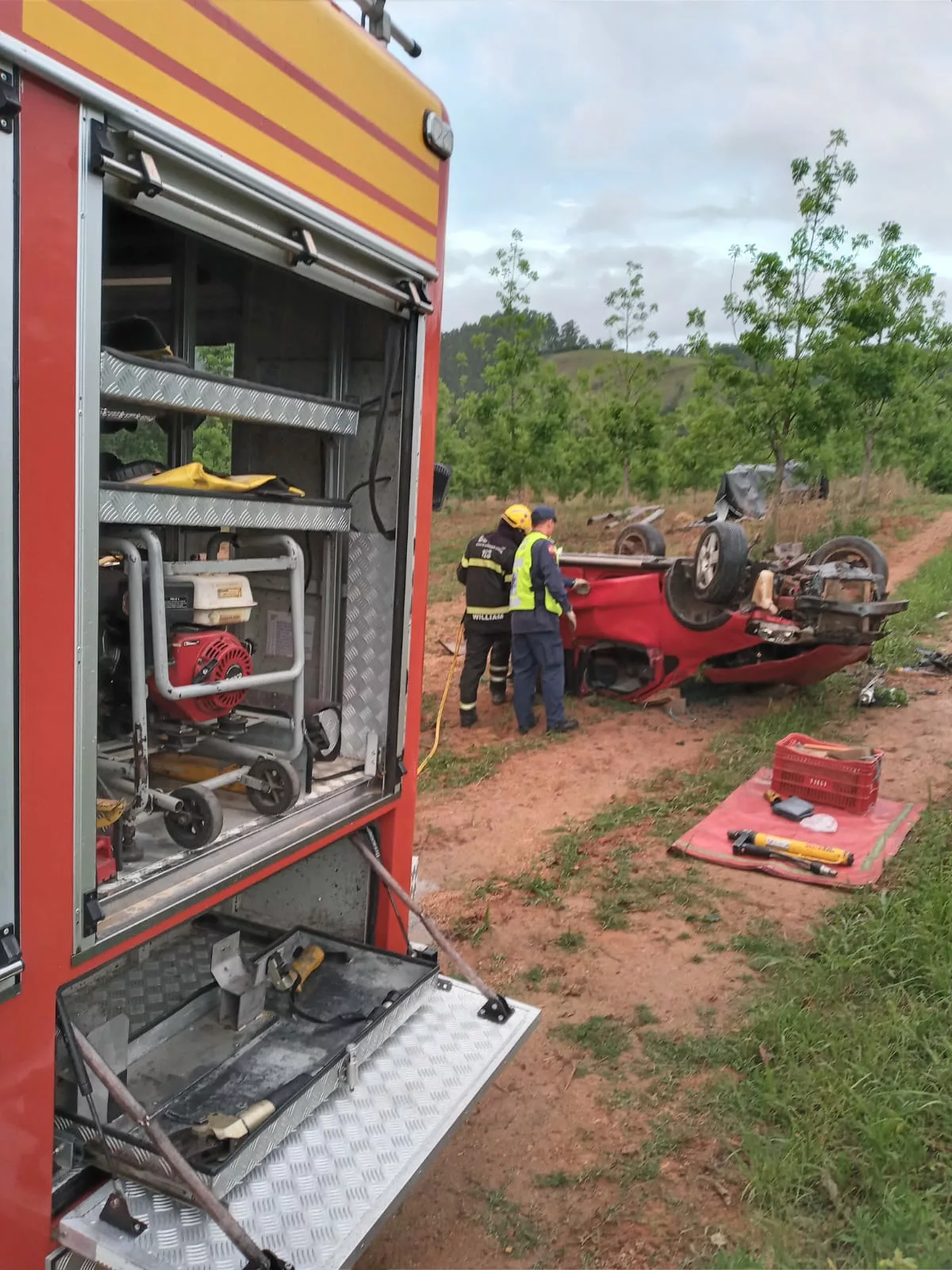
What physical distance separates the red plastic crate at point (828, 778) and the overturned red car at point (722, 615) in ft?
4.20

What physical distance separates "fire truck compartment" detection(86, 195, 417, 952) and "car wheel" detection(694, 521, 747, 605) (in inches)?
184

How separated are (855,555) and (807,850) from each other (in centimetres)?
372

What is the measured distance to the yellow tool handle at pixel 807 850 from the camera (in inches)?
215

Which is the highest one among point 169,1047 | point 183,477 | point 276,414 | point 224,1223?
point 276,414

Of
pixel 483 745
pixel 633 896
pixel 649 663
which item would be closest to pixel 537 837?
pixel 633 896

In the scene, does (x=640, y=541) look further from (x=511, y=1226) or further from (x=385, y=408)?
(x=511, y=1226)

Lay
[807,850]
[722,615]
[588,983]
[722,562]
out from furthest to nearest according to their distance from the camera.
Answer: [722,615]
[722,562]
[807,850]
[588,983]

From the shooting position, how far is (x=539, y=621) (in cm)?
823

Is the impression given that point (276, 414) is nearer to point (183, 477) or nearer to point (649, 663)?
point (183, 477)

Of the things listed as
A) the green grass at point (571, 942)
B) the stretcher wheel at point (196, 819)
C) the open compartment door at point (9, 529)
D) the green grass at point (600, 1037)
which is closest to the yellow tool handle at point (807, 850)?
the green grass at point (571, 942)

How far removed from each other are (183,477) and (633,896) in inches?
144

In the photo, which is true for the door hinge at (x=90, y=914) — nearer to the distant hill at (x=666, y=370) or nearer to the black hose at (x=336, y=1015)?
the black hose at (x=336, y=1015)

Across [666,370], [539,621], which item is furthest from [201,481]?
[666,370]

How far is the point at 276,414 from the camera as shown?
276 cm
